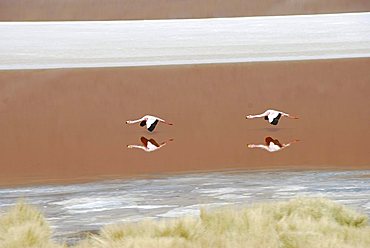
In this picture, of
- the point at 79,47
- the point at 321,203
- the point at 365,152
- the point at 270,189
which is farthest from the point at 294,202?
the point at 79,47

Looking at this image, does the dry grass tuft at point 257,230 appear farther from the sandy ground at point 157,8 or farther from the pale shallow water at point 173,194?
the sandy ground at point 157,8

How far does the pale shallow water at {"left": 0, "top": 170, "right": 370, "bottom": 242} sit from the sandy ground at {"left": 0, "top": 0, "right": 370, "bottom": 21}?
152cm

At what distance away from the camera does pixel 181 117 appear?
6.88 meters

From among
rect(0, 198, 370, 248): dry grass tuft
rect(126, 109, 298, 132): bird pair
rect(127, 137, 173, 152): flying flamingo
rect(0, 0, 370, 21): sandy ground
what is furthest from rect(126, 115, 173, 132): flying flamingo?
rect(0, 198, 370, 248): dry grass tuft

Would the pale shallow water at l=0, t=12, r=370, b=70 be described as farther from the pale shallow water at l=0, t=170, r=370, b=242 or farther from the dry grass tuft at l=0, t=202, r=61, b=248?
the dry grass tuft at l=0, t=202, r=61, b=248

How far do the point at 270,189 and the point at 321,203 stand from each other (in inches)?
30.5

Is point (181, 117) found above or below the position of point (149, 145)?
above

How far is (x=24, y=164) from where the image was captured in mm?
6461

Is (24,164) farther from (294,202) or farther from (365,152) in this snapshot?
(365,152)

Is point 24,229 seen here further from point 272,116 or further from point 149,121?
point 272,116

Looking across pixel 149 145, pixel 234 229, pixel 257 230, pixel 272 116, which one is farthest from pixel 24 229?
pixel 272 116

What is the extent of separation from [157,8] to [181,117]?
1.04 meters

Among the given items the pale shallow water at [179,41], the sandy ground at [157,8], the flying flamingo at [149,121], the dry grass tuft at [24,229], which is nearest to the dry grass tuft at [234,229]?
the dry grass tuft at [24,229]

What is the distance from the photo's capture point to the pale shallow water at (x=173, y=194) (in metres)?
5.74
